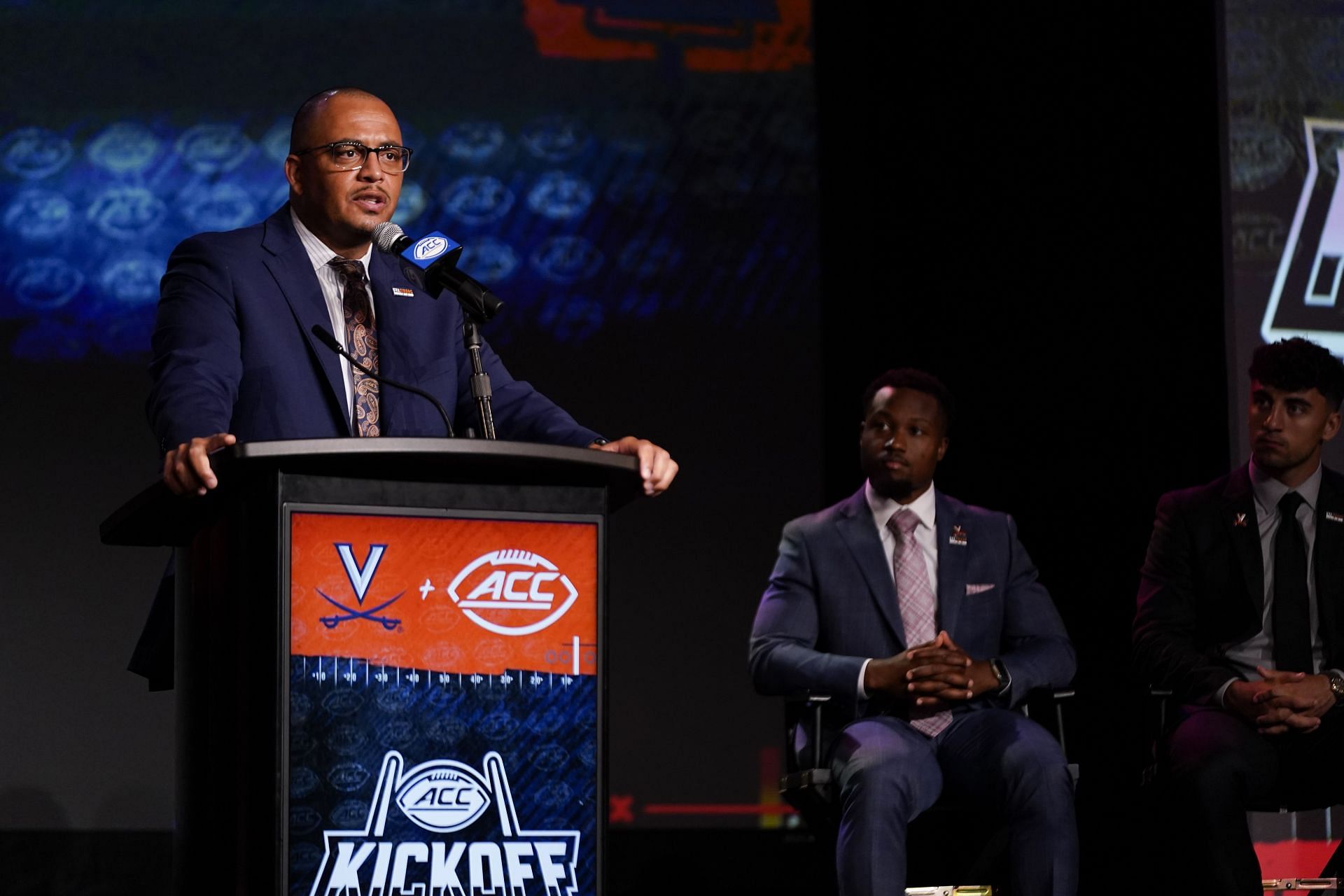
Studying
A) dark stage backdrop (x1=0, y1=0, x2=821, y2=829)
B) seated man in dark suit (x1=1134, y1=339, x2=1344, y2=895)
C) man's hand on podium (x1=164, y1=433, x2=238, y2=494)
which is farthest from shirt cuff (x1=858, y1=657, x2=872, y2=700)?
man's hand on podium (x1=164, y1=433, x2=238, y2=494)

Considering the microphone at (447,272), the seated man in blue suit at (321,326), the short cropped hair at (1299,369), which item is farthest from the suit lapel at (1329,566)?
the microphone at (447,272)

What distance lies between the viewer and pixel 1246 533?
3.44 meters

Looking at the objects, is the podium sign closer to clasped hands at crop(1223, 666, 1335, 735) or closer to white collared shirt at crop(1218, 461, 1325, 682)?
clasped hands at crop(1223, 666, 1335, 735)

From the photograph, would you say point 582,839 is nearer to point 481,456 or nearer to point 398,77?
point 481,456

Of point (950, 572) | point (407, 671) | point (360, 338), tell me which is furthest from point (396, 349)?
point (950, 572)

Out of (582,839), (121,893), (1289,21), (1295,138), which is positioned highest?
(1289,21)

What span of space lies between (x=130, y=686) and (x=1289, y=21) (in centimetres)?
364

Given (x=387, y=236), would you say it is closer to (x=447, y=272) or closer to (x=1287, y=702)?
(x=447, y=272)

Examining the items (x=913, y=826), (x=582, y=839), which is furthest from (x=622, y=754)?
(x=582, y=839)

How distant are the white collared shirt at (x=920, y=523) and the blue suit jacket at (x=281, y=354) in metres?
1.24

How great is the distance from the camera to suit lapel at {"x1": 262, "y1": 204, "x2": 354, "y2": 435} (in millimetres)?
2213

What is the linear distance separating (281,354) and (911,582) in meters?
1.61

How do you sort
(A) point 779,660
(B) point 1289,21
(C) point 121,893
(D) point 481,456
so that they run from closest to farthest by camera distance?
1. (D) point 481,456
2. (A) point 779,660
3. (C) point 121,893
4. (B) point 1289,21

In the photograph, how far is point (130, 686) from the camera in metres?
4.09
